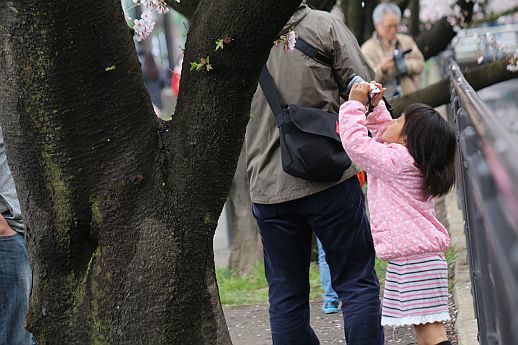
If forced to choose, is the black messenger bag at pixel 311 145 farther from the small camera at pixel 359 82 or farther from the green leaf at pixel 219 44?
the green leaf at pixel 219 44

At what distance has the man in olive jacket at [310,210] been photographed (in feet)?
14.0

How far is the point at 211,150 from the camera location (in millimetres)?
3309

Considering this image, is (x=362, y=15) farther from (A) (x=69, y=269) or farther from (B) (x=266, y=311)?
(A) (x=69, y=269)

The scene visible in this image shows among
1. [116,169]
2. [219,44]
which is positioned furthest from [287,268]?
[219,44]

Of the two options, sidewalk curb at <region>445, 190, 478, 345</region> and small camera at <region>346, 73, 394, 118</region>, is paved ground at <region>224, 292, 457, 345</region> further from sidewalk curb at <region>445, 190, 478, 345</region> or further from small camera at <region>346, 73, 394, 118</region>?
small camera at <region>346, 73, 394, 118</region>

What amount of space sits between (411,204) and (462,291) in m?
2.04

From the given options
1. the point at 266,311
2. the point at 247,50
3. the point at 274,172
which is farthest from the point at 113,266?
the point at 266,311

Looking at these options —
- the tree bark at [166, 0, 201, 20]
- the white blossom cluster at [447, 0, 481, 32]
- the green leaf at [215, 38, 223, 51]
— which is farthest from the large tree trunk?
the white blossom cluster at [447, 0, 481, 32]

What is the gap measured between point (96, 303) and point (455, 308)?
9.23 feet

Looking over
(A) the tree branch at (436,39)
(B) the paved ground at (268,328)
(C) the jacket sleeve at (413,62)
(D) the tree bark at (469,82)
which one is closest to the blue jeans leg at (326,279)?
(B) the paved ground at (268,328)

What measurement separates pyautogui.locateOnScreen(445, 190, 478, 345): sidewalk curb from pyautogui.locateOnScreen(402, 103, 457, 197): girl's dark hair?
3.49 feet

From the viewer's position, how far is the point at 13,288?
4137 millimetres

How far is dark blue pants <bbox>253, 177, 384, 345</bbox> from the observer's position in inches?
168

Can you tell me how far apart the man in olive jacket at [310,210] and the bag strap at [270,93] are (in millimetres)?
41
